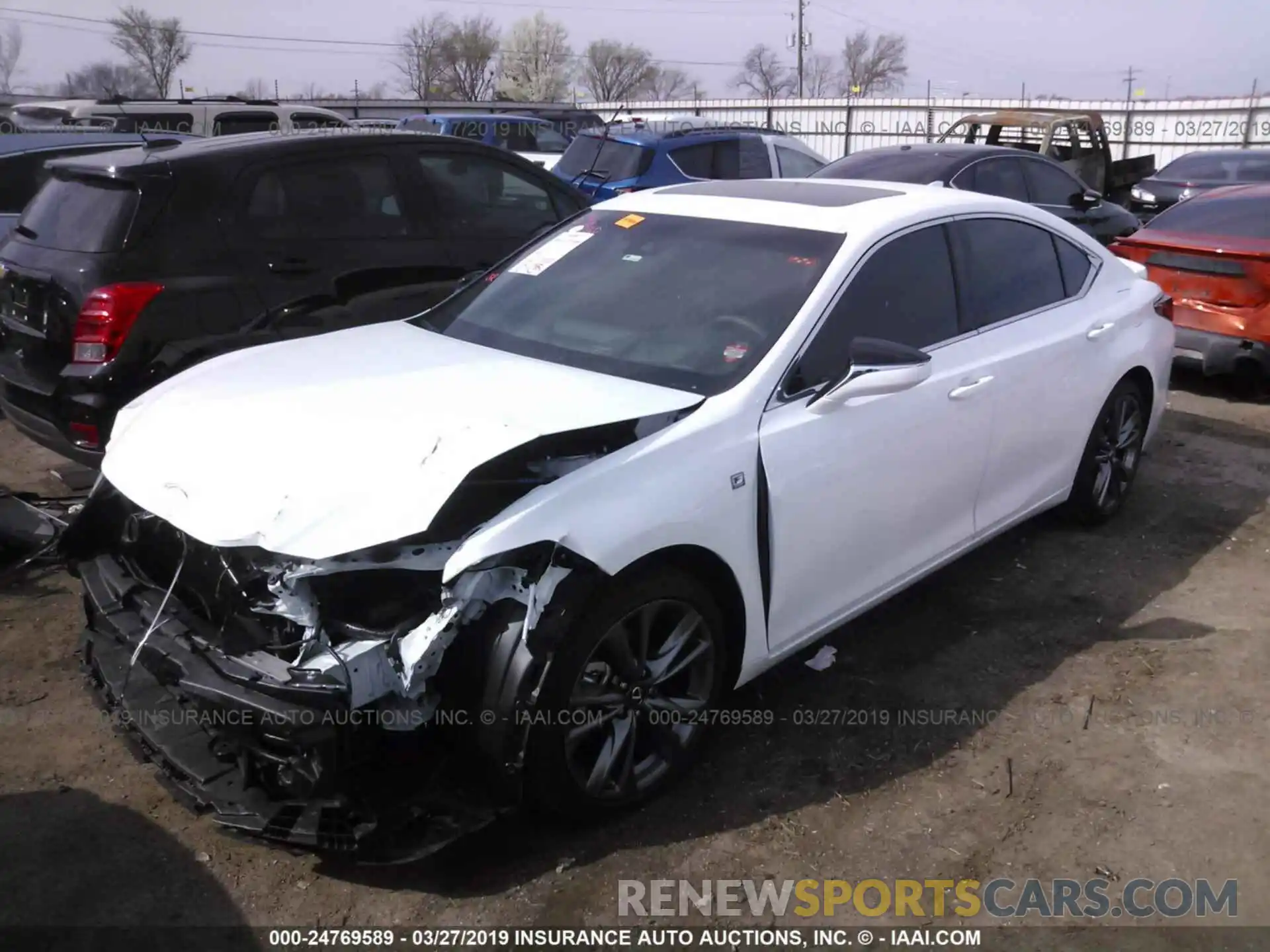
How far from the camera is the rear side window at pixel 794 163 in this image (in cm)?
1230

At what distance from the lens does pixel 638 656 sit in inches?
126

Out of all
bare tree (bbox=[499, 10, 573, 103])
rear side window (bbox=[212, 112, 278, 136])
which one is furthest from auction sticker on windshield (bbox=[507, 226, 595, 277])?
bare tree (bbox=[499, 10, 573, 103])

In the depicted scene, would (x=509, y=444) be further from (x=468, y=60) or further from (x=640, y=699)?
(x=468, y=60)

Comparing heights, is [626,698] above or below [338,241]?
below

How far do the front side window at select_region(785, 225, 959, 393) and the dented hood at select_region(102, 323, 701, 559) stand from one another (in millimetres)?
540

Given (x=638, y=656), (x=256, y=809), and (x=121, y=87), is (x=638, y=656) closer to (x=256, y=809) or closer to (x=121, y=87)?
(x=256, y=809)

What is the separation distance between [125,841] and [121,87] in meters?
58.4

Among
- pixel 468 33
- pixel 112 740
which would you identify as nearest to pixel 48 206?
pixel 112 740

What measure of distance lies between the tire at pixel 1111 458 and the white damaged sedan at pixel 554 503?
2.76 ft

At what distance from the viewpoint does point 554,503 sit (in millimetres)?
2891

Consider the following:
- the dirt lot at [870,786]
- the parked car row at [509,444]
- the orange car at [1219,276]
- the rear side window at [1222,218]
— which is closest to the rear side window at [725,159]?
the rear side window at [1222,218]

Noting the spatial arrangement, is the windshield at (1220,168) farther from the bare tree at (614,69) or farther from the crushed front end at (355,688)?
the bare tree at (614,69)

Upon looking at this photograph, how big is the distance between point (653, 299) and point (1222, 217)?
6.33 meters

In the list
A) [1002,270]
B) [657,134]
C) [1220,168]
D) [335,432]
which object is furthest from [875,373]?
[1220,168]
